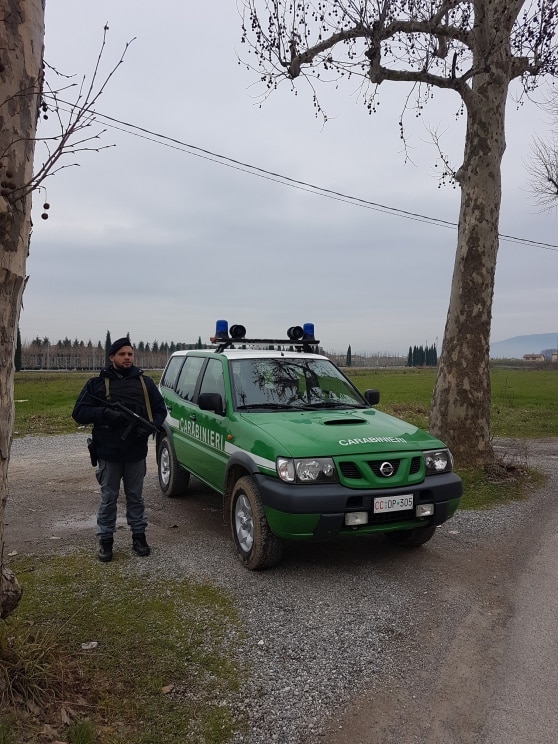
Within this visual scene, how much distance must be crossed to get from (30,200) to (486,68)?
8.08 meters

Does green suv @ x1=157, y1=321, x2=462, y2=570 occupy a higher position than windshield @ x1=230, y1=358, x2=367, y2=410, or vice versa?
windshield @ x1=230, y1=358, x2=367, y2=410

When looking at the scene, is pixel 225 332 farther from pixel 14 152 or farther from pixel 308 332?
pixel 14 152

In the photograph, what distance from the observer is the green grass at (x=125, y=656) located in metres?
2.81

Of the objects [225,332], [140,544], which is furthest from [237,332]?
[140,544]

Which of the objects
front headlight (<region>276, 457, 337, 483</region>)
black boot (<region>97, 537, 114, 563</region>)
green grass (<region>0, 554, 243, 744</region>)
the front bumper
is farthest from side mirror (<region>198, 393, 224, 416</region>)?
green grass (<region>0, 554, 243, 744</region>)

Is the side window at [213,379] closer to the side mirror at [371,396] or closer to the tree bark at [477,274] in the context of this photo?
the side mirror at [371,396]

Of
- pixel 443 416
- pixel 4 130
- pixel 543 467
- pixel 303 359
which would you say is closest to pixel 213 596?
pixel 303 359

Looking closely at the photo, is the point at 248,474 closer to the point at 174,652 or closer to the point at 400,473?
the point at 400,473

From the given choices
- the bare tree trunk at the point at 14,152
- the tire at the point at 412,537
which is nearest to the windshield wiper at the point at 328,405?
the tire at the point at 412,537

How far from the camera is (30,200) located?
2617 mm

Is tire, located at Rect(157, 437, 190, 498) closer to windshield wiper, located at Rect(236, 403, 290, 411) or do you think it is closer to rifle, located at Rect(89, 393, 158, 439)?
windshield wiper, located at Rect(236, 403, 290, 411)

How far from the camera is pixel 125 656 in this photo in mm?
3482

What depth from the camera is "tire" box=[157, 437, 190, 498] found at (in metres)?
7.46

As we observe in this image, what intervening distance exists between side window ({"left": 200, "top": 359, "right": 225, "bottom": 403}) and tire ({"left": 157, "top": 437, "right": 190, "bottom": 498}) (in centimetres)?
134
